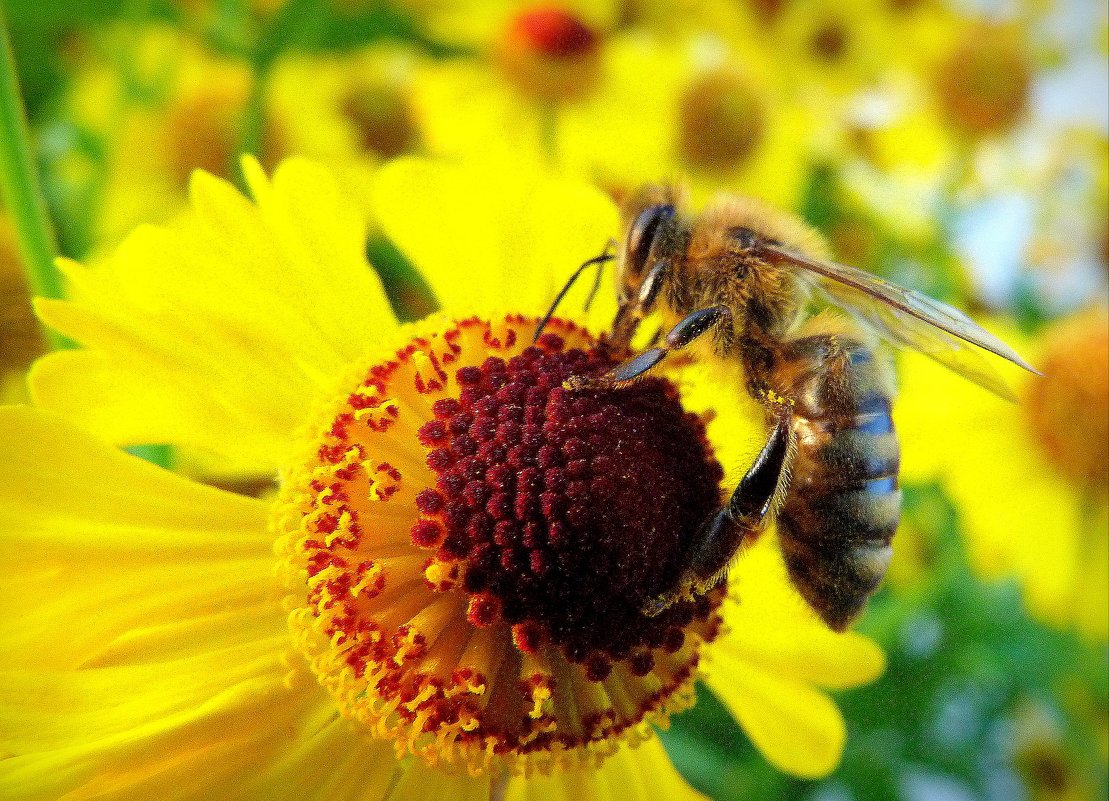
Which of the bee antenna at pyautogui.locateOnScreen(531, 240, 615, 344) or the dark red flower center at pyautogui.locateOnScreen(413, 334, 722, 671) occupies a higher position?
the bee antenna at pyautogui.locateOnScreen(531, 240, 615, 344)

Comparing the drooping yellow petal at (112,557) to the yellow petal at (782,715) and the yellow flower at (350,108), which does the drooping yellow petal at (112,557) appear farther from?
the yellow flower at (350,108)

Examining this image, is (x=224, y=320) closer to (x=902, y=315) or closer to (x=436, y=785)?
(x=436, y=785)

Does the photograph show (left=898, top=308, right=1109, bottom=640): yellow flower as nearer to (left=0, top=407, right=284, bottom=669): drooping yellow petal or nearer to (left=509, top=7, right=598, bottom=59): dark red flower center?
(left=509, top=7, right=598, bottom=59): dark red flower center

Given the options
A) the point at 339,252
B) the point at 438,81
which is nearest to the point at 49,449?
the point at 339,252

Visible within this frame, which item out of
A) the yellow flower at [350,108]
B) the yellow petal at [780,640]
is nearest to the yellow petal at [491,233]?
the yellow petal at [780,640]

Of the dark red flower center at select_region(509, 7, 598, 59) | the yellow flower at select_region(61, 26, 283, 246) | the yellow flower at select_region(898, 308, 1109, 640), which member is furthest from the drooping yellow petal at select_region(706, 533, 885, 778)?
the dark red flower center at select_region(509, 7, 598, 59)

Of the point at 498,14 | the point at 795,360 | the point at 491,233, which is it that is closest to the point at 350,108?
the point at 498,14
